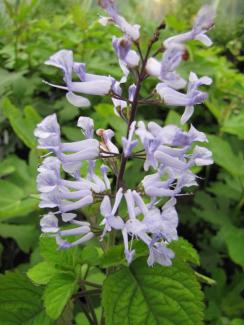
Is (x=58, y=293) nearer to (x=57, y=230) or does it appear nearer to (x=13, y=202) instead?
(x=57, y=230)

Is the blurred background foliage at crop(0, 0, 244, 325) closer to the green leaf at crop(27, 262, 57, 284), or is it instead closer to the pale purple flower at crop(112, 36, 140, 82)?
the green leaf at crop(27, 262, 57, 284)

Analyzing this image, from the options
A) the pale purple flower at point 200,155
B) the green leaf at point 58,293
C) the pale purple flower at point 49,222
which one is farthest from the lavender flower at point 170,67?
the green leaf at point 58,293

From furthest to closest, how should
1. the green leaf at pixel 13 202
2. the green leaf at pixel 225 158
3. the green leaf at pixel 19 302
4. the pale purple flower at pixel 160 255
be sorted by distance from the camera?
1. the green leaf at pixel 225 158
2. the green leaf at pixel 13 202
3. the green leaf at pixel 19 302
4. the pale purple flower at pixel 160 255

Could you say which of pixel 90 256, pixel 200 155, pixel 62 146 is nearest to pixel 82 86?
pixel 62 146

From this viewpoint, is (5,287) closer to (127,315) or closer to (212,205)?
(127,315)

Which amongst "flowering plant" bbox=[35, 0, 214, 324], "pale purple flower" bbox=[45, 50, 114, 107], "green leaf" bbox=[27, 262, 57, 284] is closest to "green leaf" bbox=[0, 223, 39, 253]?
"green leaf" bbox=[27, 262, 57, 284]

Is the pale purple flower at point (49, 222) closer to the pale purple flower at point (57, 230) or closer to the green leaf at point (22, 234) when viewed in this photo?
the pale purple flower at point (57, 230)
